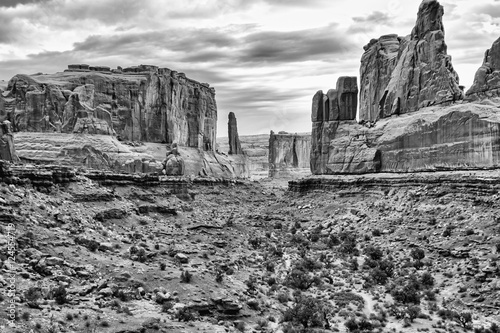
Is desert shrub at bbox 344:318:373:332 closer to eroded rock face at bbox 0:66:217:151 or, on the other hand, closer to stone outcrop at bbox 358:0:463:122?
stone outcrop at bbox 358:0:463:122

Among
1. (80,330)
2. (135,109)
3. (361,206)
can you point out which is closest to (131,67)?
(135,109)

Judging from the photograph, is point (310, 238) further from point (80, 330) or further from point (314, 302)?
point (80, 330)

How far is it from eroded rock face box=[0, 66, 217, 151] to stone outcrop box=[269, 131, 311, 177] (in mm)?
23733


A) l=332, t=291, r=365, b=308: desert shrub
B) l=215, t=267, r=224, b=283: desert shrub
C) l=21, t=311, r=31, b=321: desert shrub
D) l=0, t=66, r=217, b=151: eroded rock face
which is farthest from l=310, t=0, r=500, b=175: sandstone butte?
l=0, t=66, r=217, b=151: eroded rock face

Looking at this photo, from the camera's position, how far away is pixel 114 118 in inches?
3984

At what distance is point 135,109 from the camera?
352 feet

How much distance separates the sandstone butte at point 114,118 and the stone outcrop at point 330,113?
23.7m

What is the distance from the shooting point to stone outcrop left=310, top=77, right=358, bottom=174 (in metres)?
71.3

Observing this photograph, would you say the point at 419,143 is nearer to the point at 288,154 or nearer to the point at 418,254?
the point at 418,254

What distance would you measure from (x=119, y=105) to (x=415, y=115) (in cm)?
6477

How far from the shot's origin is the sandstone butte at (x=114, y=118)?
7669 cm

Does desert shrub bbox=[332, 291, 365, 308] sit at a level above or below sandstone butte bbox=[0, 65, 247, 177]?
below

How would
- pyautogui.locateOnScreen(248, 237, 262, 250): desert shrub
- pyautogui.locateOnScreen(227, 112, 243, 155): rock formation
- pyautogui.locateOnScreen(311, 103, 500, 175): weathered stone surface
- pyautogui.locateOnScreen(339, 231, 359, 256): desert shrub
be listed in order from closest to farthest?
1. pyautogui.locateOnScreen(339, 231, 359, 256): desert shrub
2. pyautogui.locateOnScreen(311, 103, 500, 175): weathered stone surface
3. pyautogui.locateOnScreen(248, 237, 262, 250): desert shrub
4. pyautogui.locateOnScreen(227, 112, 243, 155): rock formation

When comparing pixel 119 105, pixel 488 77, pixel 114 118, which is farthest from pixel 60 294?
pixel 119 105
